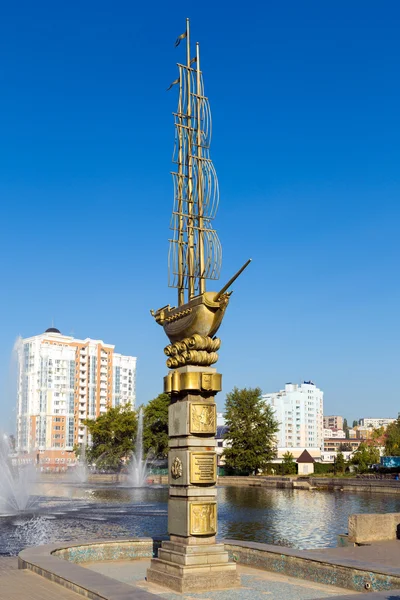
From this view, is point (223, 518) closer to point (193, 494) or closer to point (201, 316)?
point (193, 494)

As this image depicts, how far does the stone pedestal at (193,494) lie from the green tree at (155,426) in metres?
76.7

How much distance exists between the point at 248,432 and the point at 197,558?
6899 centimetres

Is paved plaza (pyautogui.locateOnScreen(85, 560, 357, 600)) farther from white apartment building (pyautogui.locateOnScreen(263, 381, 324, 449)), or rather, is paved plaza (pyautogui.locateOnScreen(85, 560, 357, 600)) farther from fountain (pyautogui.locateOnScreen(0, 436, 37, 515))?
white apartment building (pyautogui.locateOnScreen(263, 381, 324, 449))

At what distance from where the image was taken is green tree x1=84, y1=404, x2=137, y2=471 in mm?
97438

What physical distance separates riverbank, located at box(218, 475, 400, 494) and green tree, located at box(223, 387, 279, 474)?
3.94m

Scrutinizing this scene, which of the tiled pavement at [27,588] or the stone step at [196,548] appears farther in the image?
the stone step at [196,548]

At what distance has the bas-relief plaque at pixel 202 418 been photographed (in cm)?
1484

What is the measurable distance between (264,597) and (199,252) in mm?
7189

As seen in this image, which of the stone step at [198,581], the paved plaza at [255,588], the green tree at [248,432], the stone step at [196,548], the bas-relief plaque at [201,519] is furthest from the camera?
the green tree at [248,432]

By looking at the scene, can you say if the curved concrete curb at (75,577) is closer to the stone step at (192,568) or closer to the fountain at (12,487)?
the stone step at (192,568)

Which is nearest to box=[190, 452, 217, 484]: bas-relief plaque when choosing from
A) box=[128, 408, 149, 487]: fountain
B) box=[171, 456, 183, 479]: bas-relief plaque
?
box=[171, 456, 183, 479]: bas-relief plaque

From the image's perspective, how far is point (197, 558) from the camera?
46.5 ft

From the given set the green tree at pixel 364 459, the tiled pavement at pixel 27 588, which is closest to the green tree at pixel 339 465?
the green tree at pixel 364 459

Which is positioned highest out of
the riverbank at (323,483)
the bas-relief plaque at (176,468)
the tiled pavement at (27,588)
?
the bas-relief plaque at (176,468)
